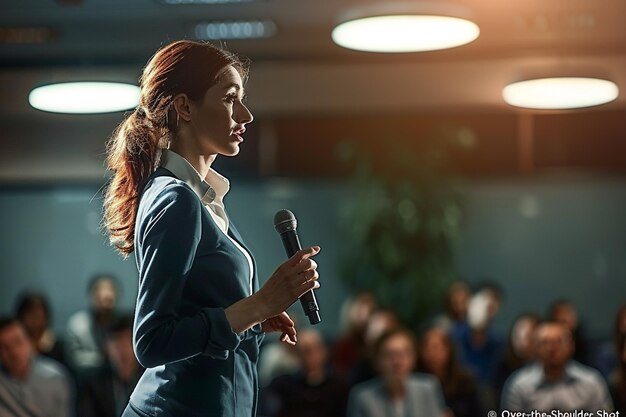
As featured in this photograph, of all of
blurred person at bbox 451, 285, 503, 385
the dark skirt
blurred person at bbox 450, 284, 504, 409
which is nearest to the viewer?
the dark skirt

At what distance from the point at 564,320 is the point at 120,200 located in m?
4.78

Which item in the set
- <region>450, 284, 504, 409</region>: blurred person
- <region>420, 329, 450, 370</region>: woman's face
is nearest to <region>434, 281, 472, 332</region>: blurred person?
<region>450, 284, 504, 409</region>: blurred person

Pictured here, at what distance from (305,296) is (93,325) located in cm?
475

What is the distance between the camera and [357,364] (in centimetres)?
522

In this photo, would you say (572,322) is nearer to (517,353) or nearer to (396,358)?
(517,353)

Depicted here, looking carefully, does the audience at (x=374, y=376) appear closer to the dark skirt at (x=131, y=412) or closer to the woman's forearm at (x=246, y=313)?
the dark skirt at (x=131, y=412)

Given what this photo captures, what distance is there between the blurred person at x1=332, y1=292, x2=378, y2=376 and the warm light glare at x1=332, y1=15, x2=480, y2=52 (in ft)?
5.34

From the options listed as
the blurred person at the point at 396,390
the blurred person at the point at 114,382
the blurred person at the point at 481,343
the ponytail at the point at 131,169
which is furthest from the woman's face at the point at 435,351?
the ponytail at the point at 131,169

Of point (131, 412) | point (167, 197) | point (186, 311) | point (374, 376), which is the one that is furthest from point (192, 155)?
point (374, 376)

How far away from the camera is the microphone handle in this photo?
5.37 ft

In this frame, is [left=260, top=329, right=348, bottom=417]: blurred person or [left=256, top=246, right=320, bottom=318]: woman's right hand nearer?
[left=256, top=246, right=320, bottom=318]: woman's right hand

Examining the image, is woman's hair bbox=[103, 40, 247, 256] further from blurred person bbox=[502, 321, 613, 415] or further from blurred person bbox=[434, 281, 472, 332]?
blurred person bbox=[434, 281, 472, 332]

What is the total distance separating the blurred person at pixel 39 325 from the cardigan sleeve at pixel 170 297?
4.42 metres

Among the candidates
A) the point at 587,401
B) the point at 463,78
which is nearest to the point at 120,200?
the point at 587,401
